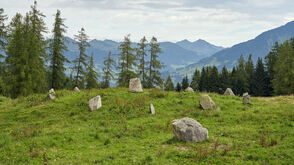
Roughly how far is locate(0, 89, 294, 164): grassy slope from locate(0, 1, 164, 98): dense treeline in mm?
14867

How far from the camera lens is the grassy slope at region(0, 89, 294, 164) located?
10.6 metres

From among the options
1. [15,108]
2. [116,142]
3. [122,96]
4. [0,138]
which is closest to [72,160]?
[116,142]

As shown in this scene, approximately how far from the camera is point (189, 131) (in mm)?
12891

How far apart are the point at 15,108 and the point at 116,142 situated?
1512 centimetres

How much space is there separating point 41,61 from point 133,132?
1392 inches

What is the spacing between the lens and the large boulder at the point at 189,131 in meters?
12.8

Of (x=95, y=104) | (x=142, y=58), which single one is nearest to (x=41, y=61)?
(x=142, y=58)

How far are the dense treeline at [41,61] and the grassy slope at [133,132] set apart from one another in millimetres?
14867

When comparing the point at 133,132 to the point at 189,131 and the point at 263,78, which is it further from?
the point at 263,78

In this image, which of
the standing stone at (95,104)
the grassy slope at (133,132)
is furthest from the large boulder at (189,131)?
the standing stone at (95,104)

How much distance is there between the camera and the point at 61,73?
149 feet

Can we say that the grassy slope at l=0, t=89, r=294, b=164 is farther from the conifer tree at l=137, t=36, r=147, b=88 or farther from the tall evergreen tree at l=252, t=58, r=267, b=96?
the tall evergreen tree at l=252, t=58, r=267, b=96

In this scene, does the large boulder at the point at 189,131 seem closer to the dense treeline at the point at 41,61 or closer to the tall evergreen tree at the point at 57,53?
the dense treeline at the point at 41,61

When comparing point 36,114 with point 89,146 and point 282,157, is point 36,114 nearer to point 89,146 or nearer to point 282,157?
point 89,146
